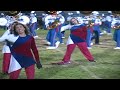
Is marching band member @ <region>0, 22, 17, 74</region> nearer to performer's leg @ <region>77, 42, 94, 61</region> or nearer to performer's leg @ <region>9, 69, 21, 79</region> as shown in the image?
performer's leg @ <region>9, 69, 21, 79</region>

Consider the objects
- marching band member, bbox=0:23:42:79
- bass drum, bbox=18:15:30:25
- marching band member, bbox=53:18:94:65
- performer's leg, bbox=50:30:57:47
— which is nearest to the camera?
marching band member, bbox=0:23:42:79

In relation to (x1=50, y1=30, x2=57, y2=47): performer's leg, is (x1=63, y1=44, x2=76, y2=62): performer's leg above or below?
below

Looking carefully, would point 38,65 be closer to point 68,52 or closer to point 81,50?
point 68,52

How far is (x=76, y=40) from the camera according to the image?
5562 millimetres

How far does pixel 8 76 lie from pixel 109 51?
1.73 metres

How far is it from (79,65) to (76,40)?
0.40 m

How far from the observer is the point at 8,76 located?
5168 millimetres

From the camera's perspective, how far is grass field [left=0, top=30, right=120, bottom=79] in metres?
5.22

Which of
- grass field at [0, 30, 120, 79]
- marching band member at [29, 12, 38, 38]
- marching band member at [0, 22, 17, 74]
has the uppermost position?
marching band member at [29, 12, 38, 38]

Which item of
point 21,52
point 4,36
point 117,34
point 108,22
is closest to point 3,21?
point 4,36

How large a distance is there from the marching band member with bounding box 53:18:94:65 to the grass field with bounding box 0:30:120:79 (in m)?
0.07

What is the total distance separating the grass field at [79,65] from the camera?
5.22 metres

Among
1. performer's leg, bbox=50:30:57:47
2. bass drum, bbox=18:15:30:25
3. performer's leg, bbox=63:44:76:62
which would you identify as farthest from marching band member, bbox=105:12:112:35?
bass drum, bbox=18:15:30:25
